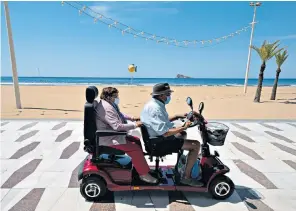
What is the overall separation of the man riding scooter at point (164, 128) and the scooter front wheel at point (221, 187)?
19cm

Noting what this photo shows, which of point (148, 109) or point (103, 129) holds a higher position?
point (148, 109)

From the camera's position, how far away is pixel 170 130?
2934 mm

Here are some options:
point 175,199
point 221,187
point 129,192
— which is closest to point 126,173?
point 129,192

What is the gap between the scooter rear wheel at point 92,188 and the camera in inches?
121

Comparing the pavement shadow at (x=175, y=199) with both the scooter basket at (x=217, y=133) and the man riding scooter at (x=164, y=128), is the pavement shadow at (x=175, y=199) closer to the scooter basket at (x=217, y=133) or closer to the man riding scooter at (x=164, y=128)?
the man riding scooter at (x=164, y=128)

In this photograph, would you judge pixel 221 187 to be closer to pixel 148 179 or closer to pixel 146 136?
pixel 148 179

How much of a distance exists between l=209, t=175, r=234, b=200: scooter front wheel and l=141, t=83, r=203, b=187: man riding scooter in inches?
7.5

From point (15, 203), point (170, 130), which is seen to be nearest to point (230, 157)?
point (170, 130)

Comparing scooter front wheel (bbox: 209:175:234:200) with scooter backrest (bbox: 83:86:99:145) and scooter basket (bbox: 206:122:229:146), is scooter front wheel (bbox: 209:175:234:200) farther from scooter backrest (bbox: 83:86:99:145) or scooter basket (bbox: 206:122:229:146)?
scooter backrest (bbox: 83:86:99:145)

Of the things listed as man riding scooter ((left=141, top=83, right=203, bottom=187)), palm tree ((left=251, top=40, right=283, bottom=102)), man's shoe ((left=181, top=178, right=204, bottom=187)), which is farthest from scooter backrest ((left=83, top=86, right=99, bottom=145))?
palm tree ((left=251, top=40, right=283, bottom=102))

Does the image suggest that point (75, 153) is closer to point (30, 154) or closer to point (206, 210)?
point (30, 154)

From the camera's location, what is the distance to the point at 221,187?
123 inches

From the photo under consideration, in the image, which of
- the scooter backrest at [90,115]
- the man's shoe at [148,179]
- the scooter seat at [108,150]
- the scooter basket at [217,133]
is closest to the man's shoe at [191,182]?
the man's shoe at [148,179]

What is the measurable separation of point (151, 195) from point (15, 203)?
1.83m
